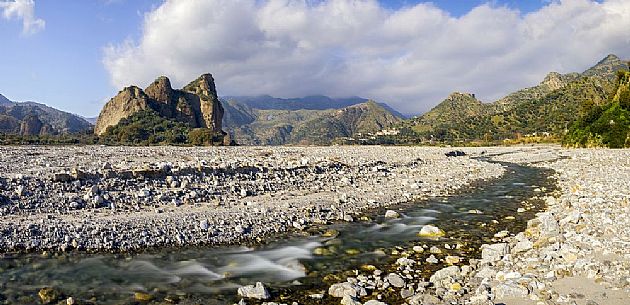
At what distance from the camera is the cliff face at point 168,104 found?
406ft

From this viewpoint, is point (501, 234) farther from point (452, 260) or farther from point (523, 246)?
point (452, 260)

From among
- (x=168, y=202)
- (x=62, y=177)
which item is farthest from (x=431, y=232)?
(x=62, y=177)

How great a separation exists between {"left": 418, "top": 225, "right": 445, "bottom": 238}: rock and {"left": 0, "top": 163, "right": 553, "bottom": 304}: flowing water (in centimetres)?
30

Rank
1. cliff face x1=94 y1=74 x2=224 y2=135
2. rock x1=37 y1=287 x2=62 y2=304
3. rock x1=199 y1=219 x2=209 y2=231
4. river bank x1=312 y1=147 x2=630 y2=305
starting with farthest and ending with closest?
1. cliff face x1=94 y1=74 x2=224 y2=135
2. rock x1=199 y1=219 x2=209 y2=231
3. rock x1=37 y1=287 x2=62 y2=304
4. river bank x1=312 y1=147 x2=630 y2=305

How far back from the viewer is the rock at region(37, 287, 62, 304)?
970 cm

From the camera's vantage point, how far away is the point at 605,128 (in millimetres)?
69500

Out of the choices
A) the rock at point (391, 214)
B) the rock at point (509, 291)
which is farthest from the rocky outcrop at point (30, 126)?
the rock at point (509, 291)

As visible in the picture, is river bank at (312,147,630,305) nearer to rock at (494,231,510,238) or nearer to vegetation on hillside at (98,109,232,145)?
rock at (494,231,510,238)

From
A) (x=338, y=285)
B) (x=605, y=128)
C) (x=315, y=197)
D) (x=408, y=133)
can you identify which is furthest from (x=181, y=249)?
(x=408, y=133)

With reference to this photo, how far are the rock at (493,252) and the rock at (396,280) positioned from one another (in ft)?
8.64

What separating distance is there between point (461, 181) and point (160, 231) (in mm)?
22429

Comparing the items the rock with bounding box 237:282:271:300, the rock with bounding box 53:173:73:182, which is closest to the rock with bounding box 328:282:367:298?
the rock with bounding box 237:282:271:300

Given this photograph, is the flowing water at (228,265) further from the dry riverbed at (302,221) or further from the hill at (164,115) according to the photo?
the hill at (164,115)

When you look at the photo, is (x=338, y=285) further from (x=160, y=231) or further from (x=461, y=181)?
(x=461, y=181)
